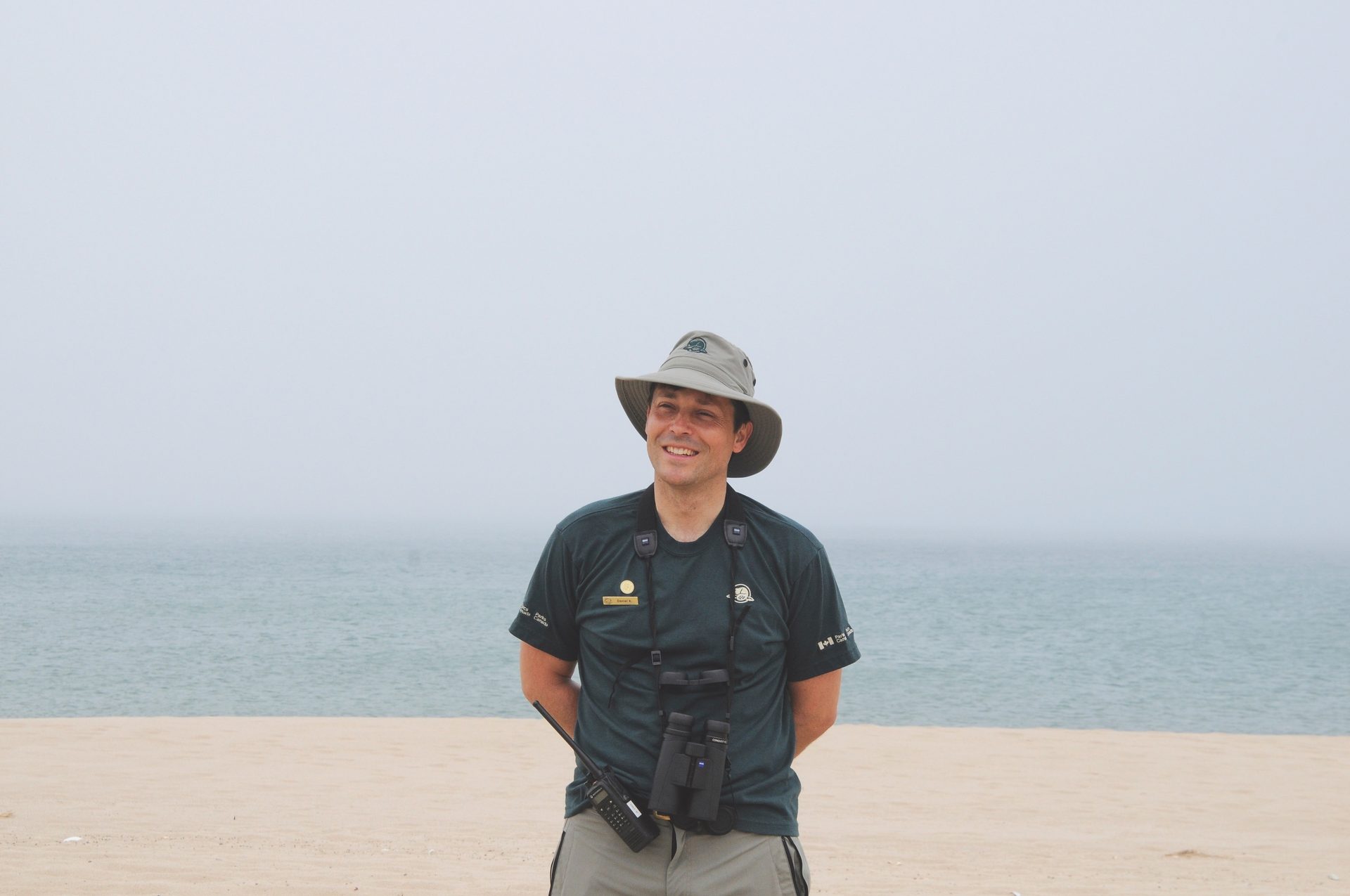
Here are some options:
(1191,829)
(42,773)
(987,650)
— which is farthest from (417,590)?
(1191,829)

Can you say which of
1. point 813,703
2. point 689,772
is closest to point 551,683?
point 689,772

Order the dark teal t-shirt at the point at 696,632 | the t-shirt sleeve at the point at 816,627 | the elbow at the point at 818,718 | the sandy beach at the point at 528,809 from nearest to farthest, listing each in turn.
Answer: the dark teal t-shirt at the point at 696,632 < the t-shirt sleeve at the point at 816,627 < the elbow at the point at 818,718 < the sandy beach at the point at 528,809

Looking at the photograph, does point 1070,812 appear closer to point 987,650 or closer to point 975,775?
point 975,775

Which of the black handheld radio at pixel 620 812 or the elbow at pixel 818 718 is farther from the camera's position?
the elbow at pixel 818 718

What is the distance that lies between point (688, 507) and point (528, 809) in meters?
6.99

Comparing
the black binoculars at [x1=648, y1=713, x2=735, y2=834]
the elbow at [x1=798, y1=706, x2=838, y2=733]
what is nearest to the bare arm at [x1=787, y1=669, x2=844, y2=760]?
the elbow at [x1=798, y1=706, x2=838, y2=733]

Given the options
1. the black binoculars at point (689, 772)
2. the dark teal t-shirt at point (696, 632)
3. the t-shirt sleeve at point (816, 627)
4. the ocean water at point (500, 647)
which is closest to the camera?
the black binoculars at point (689, 772)

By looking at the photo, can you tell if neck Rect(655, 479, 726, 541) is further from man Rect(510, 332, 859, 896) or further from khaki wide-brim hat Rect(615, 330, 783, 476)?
khaki wide-brim hat Rect(615, 330, 783, 476)

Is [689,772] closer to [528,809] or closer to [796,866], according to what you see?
[796,866]

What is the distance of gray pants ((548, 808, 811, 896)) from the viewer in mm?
2170

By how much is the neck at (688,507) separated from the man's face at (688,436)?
0.02 m

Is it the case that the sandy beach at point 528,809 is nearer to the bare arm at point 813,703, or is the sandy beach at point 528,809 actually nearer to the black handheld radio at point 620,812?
the bare arm at point 813,703

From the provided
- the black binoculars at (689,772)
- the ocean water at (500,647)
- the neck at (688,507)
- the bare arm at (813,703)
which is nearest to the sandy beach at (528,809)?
the bare arm at (813,703)

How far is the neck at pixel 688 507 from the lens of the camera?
7.61 ft
